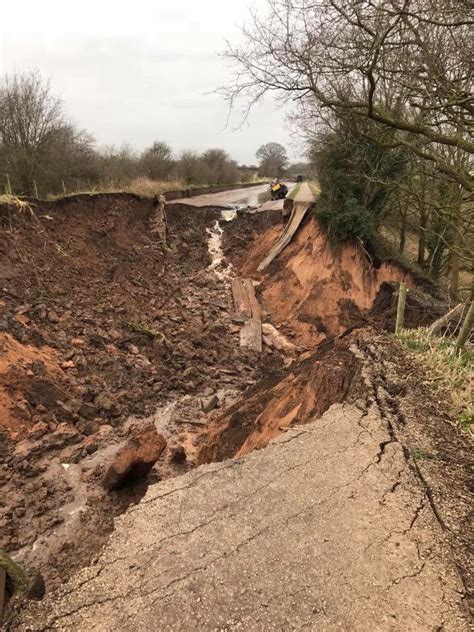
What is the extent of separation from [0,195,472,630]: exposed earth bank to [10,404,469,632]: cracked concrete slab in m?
0.04

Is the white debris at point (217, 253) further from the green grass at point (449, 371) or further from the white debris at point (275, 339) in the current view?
the green grass at point (449, 371)

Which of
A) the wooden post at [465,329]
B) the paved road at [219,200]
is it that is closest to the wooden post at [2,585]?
the wooden post at [465,329]

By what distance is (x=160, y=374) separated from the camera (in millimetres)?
7844

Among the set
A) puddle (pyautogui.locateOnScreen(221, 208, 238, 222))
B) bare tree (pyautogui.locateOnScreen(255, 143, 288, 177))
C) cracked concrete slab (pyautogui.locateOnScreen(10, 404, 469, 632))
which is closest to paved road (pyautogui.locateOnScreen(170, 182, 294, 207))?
puddle (pyautogui.locateOnScreen(221, 208, 238, 222))

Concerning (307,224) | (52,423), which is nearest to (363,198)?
(307,224)

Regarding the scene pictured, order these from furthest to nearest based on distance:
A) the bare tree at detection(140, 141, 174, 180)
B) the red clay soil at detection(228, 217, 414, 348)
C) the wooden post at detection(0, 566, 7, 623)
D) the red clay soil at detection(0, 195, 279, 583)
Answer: the bare tree at detection(140, 141, 174, 180), the red clay soil at detection(228, 217, 414, 348), the red clay soil at detection(0, 195, 279, 583), the wooden post at detection(0, 566, 7, 623)

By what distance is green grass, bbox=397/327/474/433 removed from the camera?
3.18m

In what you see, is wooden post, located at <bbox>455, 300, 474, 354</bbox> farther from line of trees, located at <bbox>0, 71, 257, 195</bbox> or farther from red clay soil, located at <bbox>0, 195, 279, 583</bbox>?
line of trees, located at <bbox>0, 71, 257, 195</bbox>

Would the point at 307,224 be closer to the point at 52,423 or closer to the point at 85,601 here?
the point at 52,423

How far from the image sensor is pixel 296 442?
3.18 m

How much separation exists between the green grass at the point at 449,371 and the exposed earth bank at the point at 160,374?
5.3 inches

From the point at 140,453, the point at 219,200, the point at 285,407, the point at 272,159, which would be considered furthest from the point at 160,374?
the point at 272,159

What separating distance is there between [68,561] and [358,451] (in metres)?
3.07

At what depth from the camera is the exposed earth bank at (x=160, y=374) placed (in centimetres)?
320
